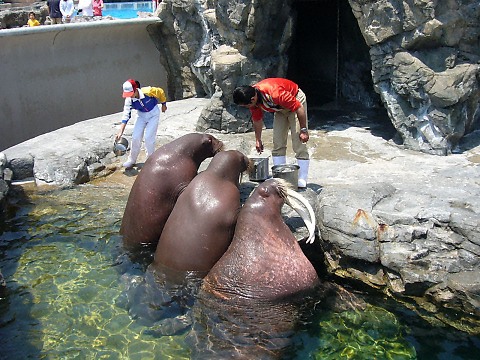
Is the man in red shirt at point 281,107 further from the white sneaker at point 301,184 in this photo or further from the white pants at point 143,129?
the white pants at point 143,129

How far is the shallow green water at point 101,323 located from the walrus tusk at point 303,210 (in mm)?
695

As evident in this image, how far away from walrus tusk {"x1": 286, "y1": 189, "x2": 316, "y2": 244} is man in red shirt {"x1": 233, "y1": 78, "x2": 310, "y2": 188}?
95cm

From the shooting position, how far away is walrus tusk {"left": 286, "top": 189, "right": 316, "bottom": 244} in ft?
15.4

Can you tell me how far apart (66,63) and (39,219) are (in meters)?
6.25

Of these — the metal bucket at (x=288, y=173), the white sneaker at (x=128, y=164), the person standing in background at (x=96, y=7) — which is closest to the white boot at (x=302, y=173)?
the metal bucket at (x=288, y=173)

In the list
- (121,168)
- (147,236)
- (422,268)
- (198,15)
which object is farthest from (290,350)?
(198,15)

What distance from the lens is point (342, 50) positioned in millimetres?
10828

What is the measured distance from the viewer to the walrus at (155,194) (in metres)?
5.37

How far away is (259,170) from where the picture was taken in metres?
6.05

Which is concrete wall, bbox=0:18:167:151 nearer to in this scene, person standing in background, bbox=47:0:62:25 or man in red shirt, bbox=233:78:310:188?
person standing in background, bbox=47:0:62:25

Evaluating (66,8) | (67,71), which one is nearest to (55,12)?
(66,8)

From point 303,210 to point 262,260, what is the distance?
2.30 ft

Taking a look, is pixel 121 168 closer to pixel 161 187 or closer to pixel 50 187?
pixel 50 187

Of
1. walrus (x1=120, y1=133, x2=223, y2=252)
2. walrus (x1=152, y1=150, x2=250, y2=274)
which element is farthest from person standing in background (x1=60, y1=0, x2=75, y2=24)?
walrus (x1=152, y1=150, x2=250, y2=274)
